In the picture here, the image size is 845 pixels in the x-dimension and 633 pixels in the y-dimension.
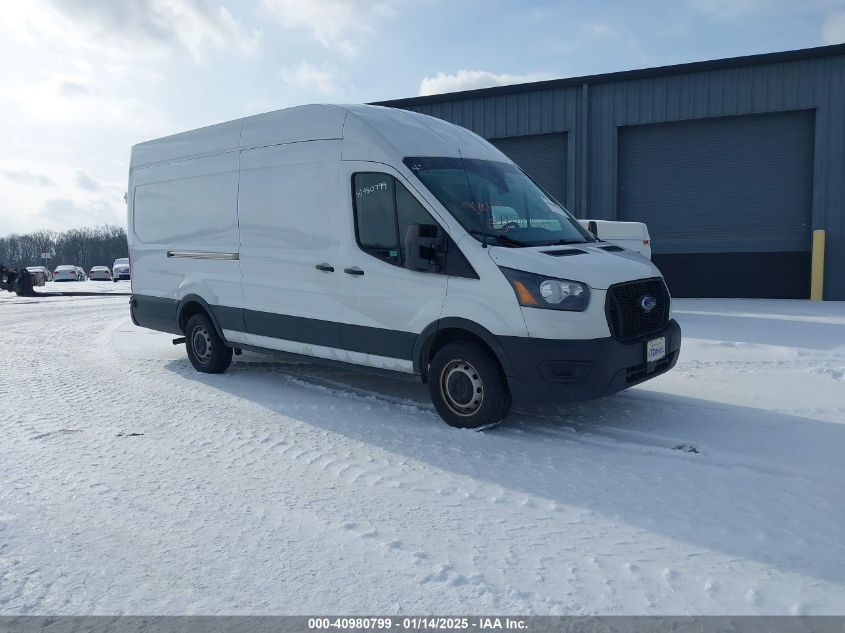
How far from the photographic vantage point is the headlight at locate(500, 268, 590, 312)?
195 inches

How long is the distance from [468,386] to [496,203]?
1.55 metres

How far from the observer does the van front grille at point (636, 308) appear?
16.6ft

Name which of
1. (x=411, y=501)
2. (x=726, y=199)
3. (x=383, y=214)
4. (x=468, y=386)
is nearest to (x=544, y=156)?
(x=726, y=199)

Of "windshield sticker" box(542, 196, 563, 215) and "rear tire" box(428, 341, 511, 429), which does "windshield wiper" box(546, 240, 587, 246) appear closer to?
"windshield sticker" box(542, 196, 563, 215)

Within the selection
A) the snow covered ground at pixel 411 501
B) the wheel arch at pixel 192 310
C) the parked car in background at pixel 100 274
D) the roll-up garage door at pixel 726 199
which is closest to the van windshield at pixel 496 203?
the snow covered ground at pixel 411 501

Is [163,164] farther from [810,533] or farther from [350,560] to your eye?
[810,533]

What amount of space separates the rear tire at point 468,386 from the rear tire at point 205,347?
10.6 feet

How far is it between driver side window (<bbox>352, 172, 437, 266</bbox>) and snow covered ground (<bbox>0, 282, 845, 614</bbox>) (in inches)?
55.2

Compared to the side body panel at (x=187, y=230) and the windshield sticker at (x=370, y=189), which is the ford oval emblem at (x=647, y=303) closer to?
the windshield sticker at (x=370, y=189)

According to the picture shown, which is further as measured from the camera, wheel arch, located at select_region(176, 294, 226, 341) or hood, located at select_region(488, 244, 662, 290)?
wheel arch, located at select_region(176, 294, 226, 341)

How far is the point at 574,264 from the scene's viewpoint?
508 centimetres

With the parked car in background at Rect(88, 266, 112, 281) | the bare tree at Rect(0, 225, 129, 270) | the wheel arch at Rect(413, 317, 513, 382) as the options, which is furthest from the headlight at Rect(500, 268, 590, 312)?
the bare tree at Rect(0, 225, 129, 270)

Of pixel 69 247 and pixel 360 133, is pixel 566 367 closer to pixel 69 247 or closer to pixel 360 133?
pixel 360 133

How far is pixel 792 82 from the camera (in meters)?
17.0
